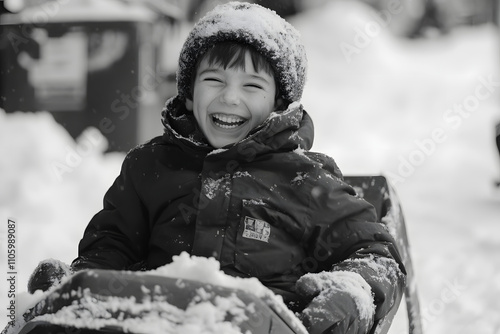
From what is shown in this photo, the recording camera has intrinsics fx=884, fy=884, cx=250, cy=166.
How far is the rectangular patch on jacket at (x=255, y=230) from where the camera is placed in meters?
2.19

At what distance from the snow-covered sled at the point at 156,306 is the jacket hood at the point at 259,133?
2.37 feet

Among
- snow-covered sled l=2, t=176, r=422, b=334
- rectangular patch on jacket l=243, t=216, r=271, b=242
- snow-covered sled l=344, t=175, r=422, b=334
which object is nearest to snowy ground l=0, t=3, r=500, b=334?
snow-covered sled l=344, t=175, r=422, b=334

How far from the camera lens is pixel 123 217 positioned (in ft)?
7.82

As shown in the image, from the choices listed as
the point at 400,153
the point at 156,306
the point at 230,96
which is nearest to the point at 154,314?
the point at 156,306

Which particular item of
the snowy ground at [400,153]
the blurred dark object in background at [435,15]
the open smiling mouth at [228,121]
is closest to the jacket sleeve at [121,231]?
the open smiling mouth at [228,121]

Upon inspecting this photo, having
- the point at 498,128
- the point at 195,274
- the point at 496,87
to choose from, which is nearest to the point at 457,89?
the point at 496,87

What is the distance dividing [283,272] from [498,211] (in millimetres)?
4224

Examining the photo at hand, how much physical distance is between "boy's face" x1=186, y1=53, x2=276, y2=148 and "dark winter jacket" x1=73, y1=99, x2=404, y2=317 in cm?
6

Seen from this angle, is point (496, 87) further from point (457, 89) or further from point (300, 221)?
point (300, 221)

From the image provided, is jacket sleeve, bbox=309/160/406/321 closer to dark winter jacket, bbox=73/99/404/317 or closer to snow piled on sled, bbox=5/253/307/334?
dark winter jacket, bbox=73/99/404/317

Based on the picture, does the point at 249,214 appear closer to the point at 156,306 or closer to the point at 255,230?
the point at 255,230

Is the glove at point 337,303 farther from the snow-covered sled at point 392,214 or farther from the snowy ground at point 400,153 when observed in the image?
the snowy ground at point 400,153

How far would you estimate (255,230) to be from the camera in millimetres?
2199

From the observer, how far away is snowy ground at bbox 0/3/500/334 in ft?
13.6
